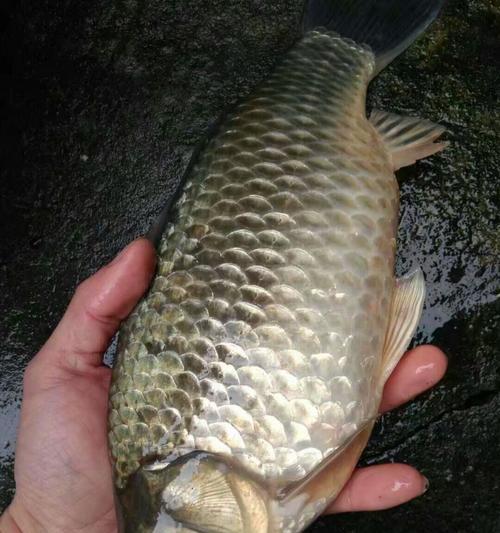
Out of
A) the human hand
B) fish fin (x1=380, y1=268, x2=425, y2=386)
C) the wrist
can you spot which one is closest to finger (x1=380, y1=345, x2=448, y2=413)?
the human hand

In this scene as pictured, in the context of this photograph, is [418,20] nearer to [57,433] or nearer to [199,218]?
[199,218]

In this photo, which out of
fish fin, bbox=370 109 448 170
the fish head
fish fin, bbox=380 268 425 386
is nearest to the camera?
the fish head

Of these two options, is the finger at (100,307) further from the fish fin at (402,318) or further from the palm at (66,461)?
the fish fin at (402,318)

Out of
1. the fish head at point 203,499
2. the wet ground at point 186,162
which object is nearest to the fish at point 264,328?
the fish head at point 203,499

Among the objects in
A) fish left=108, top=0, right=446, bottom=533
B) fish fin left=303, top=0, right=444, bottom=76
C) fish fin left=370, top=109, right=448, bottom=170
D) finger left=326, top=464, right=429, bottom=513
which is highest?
fish fin left=303, top=0, right=444, bottom=76

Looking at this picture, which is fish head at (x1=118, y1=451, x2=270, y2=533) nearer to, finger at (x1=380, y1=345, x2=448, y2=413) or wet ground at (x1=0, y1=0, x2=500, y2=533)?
finger at (x1=380, y1=345, x2=448, y2=413)

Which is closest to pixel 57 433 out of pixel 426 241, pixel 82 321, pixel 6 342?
pixel 82 321

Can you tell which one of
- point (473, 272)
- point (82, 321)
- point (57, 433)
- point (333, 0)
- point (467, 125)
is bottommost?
point (57, 433)
